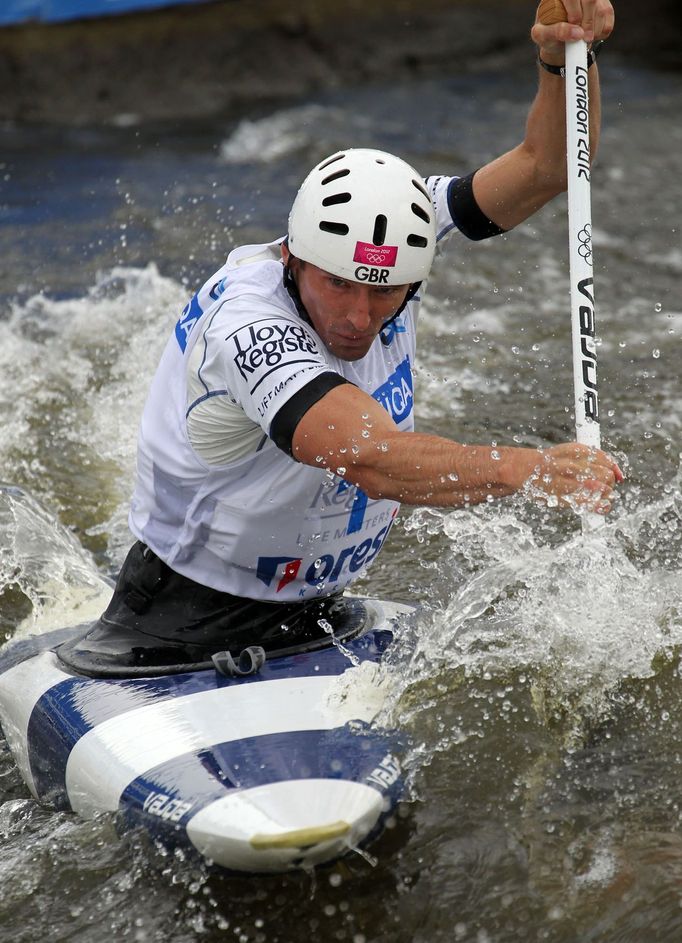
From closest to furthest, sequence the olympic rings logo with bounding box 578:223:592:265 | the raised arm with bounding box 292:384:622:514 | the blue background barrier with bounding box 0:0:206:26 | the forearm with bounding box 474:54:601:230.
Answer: the raised arm with bounding box 292:384:622:514
the olympic rings logo with bounding box 578:223:592:265
the forearm with bounding box 474:54:601:230
the blue background barrier with bounding box 0:0:206:26

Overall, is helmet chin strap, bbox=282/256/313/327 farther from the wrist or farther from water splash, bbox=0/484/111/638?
water splash, bbox=0/484/111/638

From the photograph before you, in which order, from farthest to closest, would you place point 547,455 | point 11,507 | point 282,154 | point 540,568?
point 282,154 → point 11,507 → point 540,568 → point 547,455

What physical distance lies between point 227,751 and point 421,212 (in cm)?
155

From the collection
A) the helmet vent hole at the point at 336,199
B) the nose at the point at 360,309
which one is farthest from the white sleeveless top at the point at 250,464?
the helmet vent hole at the point at 336,199

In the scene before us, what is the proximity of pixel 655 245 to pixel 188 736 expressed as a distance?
6.81 metres

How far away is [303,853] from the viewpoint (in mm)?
2996

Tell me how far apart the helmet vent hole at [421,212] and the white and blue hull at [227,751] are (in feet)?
4.29

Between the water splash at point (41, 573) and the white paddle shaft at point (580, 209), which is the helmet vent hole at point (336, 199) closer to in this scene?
the white paddle shaft at point (580, 209)

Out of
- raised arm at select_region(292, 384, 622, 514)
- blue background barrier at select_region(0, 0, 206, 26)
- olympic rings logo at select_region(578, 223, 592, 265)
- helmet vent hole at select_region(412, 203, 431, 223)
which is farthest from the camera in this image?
blue background barrier at select_region(0, 0, 206, 26)

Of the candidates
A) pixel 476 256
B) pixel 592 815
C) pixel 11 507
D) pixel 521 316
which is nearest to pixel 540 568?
pixel 592 815

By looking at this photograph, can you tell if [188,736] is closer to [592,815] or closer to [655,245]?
[592,815]

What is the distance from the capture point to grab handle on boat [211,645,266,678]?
356 cm

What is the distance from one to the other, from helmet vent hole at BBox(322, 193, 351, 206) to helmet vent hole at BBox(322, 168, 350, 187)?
0.23ft

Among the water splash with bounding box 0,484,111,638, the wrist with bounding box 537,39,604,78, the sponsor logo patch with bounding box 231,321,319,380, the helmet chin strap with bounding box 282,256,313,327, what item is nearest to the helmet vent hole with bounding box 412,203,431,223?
the helmet chin strap with bounding box 282,256,313,327
